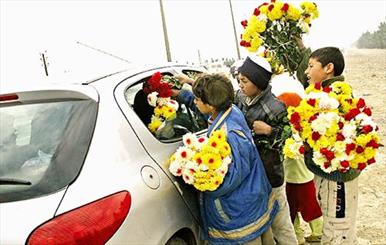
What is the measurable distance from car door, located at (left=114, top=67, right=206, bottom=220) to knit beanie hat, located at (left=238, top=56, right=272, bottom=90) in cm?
69

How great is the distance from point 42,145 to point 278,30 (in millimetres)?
2276

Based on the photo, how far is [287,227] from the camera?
3328 millimetres

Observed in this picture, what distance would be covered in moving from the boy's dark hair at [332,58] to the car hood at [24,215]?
80.8 inches

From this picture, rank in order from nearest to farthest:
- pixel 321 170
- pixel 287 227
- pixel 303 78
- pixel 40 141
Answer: pixel 40 141 → pixel 321 170 → pixel 287 227 → pixel 303 78

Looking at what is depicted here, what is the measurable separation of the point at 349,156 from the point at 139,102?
139cm

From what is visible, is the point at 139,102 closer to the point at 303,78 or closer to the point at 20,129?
the point at 20,129

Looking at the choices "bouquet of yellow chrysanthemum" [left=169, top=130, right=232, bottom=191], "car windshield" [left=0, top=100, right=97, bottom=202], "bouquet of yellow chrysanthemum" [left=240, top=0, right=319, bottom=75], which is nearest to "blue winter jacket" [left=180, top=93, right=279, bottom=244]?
"bouquet of yellow chrysanthemum" [left=169, top=130, right=232, bottom=191]

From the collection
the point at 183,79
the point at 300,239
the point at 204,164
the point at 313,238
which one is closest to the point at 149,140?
the point at 204,164

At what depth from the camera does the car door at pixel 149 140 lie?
2271mm

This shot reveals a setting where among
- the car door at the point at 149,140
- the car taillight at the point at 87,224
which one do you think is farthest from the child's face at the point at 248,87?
the car taillight at the point at 87,224

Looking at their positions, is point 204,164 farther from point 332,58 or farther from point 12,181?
point 332,58

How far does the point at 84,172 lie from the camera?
186cm

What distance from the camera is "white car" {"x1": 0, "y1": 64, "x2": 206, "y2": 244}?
Answer: 170 centimetres

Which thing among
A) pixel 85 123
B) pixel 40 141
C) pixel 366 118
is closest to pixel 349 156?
pixel 366 118
